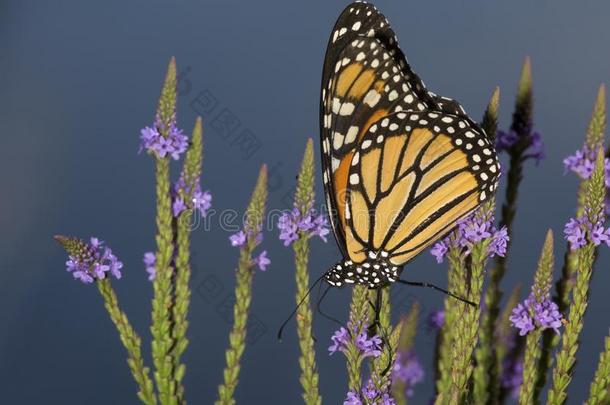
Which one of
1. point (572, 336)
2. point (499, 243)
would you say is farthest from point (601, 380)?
point (499, 243)

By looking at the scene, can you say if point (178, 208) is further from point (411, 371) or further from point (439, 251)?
point (411, 371)

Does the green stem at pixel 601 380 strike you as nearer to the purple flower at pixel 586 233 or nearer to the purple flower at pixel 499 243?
the purple flower at pixel 586 233

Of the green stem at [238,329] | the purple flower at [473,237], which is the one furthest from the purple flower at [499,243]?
the green stem at [238,329]

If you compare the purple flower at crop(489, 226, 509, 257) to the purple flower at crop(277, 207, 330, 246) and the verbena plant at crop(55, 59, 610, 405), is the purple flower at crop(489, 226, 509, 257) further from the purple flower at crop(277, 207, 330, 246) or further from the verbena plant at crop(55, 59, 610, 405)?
the purple flower at crop(277, 207, 330, 246)

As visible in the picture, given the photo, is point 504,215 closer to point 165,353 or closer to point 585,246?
point 585,246

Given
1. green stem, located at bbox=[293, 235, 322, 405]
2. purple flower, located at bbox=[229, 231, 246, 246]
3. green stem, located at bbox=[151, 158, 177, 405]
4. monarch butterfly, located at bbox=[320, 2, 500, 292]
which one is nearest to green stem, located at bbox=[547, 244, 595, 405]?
monarch butterfly, located at bbox=[320, 2, 500, 292]

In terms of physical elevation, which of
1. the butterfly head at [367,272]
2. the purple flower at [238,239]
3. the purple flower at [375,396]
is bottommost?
the purple flower at [375,396]

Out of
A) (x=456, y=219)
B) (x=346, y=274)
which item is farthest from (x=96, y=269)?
(x=456, y=219)
